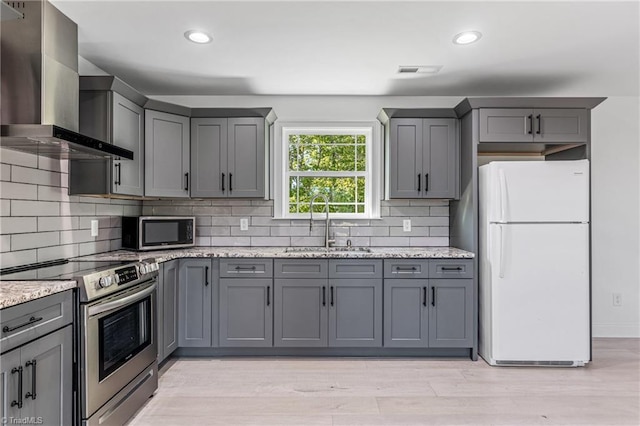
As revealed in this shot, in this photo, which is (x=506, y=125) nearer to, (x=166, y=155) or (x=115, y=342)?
(x=166, y=155)

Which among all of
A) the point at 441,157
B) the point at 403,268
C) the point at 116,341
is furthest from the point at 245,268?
the point at 441,157

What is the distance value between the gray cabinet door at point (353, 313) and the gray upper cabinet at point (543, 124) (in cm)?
170

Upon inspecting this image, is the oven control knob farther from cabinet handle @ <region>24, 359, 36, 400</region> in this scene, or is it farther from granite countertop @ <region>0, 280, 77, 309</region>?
cabinet handle @ <region>24, 359, 36, 400</region>

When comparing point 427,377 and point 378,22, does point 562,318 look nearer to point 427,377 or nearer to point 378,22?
point 427,377

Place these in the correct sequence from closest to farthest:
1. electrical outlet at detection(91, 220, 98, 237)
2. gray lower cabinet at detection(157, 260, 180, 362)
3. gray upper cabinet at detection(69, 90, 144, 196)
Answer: gray upper cabinet at detection(69, 90, 144, 196)
gray lower cabinet at detection(157, 260, 180, 362)
electrical outlet at detection(91, 220, 98, 237)

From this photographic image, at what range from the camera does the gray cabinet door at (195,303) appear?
3.13m

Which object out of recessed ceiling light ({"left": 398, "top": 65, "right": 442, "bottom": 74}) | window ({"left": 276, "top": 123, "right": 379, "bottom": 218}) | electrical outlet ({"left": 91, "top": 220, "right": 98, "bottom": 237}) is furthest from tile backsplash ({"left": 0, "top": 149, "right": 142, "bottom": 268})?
recessed ceiling light ({"left": 398, "top": 65, "right": 442, "bottom": 74})

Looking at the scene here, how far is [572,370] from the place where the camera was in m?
2.91

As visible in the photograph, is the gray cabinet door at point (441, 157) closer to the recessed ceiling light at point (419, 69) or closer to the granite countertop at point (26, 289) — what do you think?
the recessed ceiling light at point (419, 69)

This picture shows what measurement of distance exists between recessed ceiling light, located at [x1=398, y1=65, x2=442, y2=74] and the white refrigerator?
91cm

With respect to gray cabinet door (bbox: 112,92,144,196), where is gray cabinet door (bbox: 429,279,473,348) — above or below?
below

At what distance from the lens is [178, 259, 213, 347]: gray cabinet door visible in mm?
3135

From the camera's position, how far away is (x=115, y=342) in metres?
2.08

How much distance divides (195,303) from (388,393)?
1679mm
